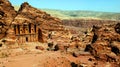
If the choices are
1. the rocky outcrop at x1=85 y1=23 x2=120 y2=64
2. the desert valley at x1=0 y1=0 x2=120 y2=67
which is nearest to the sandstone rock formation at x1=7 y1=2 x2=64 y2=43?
the desert valley at x1=0 y1=0 x2=120 y2=67

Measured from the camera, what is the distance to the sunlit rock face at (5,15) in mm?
56000

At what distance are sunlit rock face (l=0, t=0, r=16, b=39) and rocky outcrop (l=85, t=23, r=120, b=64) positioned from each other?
1074 inches

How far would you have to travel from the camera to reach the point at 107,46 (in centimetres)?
3123

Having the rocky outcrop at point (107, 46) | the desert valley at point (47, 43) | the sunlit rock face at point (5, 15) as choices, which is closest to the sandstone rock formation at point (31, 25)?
the desert valley at point (47, 43)

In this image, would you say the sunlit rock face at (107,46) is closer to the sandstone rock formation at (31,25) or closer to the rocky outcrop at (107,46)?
the rocky outcrop at (107,46)

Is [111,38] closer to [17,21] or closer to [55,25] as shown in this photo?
[17,21]

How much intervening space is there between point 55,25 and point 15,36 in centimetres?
1533

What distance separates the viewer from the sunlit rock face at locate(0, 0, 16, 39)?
56000 mm

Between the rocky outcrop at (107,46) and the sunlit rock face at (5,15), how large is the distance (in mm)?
27288

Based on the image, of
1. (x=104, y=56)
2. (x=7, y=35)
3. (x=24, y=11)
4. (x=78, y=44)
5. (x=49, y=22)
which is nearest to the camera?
(x=104, y=56)

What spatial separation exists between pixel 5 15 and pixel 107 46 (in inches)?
1268

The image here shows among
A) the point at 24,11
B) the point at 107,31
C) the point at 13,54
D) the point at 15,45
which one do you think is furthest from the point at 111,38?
the point at 24,11

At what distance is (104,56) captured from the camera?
3020 cm

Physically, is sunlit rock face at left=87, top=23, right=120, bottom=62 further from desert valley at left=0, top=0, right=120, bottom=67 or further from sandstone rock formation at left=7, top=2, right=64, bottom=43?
sandstone rock formation at left=7, top=2, right=64, bottom=43
